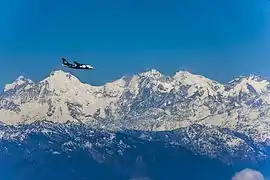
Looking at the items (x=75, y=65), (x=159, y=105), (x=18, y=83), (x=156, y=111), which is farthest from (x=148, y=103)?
(x=18, y=83)

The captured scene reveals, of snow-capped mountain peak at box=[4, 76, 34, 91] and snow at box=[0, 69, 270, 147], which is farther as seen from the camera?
snow at box=[0, 69, 270, 147]

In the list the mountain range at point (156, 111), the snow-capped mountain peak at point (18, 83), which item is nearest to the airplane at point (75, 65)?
the mountain range at point (156, 111)

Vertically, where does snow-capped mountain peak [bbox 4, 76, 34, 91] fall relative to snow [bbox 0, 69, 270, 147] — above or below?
below

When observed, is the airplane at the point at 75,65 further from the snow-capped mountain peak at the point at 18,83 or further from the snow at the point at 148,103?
the snow-capped mountain peak at the point at 18,83

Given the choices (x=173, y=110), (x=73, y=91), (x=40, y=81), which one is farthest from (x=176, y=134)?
(x=40, y=81)

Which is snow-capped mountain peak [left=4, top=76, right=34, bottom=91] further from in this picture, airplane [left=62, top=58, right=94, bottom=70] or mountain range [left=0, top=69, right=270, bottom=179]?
airplane [left=62, top=58, right=94, bottom=70]

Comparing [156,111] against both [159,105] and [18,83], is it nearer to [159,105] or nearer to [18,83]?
[159,105]

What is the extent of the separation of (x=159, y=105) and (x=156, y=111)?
0.25 metres

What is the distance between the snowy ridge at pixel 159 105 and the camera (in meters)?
6.86

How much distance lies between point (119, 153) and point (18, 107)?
188 centimetres

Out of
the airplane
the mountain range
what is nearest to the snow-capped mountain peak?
the mountain range

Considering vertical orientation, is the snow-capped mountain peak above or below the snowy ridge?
below

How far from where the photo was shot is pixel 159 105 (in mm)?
7961

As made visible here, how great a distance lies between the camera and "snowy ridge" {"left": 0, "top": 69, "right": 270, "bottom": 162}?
22.5 ft
